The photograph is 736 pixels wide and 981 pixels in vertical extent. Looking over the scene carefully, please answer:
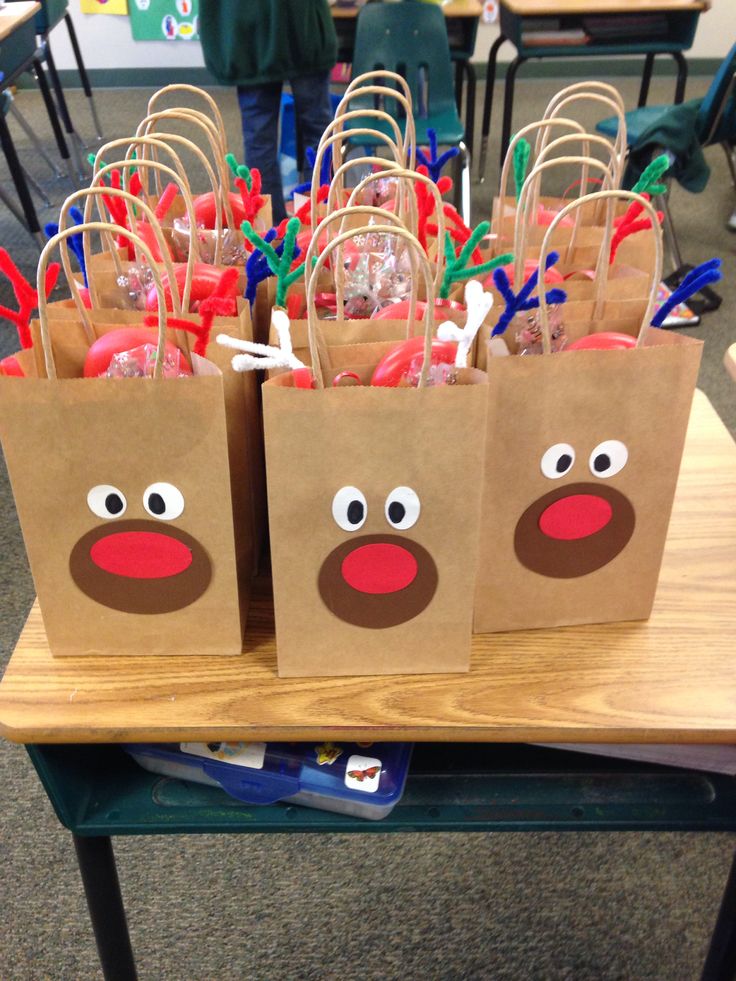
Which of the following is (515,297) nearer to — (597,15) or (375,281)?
(375,281)

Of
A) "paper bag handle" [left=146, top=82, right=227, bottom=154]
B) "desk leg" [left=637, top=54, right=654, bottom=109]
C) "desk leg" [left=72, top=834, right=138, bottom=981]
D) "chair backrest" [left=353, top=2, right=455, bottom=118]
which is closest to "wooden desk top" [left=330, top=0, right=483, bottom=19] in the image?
"chair backrest" [left=353, top=2, right=455, bottom=118]

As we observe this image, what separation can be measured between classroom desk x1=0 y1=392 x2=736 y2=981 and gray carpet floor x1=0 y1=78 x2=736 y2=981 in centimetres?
29

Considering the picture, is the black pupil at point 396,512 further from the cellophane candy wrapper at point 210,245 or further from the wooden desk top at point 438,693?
the cellophane candy wrapper at point 210,245

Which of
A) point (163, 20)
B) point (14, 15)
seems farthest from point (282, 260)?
point (163, 20)

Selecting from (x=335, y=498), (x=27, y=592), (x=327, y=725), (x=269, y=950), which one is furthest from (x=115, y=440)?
(x=27, y=592)

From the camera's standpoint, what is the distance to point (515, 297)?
0.86m

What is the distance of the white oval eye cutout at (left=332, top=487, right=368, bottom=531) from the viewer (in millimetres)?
778

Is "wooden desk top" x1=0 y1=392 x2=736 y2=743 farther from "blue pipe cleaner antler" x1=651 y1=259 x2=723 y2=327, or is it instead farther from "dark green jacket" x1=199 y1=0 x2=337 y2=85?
"dark green jacket" x1=199 y1=0 x2=337 y2=85

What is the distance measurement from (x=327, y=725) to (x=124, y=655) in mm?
234

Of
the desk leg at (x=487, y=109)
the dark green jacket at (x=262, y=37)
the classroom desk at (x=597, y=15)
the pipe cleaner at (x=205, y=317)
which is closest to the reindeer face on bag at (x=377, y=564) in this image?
the pipe cleaner at (x=205, y=317)

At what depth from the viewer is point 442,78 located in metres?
3.20

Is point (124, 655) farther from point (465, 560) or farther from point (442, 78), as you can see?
point (442, 78)

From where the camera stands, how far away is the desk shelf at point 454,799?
919 millimetres

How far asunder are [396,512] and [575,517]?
19 cm
